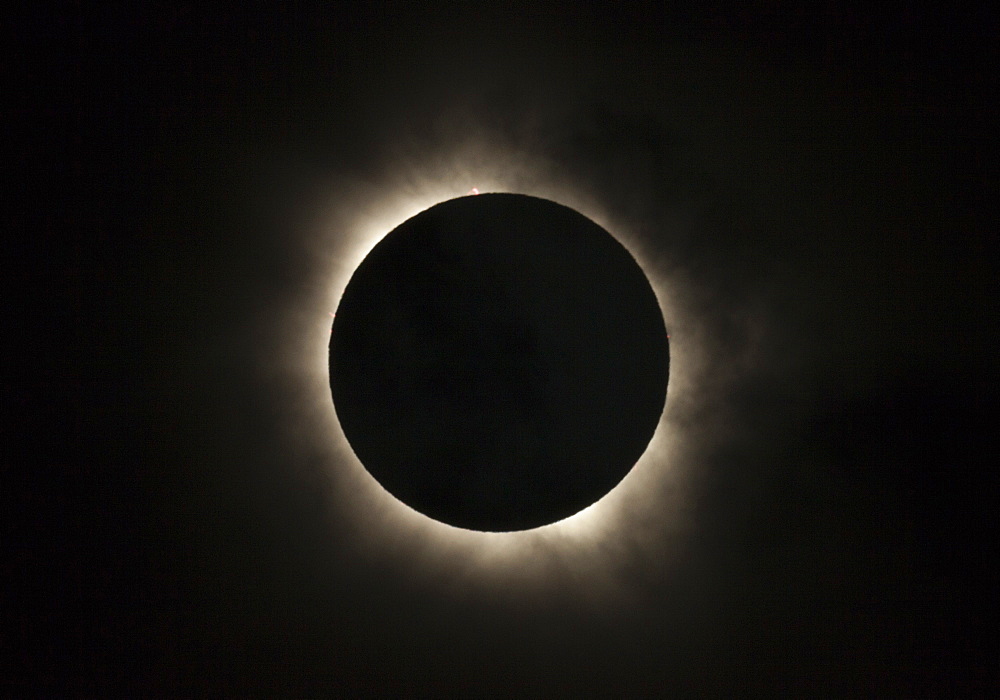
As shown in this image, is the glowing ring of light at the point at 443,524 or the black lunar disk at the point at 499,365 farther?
the glowing ring of light at the point at 443,524

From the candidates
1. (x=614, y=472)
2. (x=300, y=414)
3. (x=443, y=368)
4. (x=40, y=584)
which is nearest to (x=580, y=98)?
(x=443, y=368)

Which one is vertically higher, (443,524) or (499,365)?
(499,365)

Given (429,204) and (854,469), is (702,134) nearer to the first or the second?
(429,204)

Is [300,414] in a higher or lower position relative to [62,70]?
lower

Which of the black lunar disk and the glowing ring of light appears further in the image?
the glowing ring of light

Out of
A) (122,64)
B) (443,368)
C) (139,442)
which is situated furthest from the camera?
(139,442)

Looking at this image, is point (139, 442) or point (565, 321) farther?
point (139, 442)

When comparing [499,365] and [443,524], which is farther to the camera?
[443,524]

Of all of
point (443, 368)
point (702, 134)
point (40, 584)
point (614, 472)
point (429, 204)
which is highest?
point (702, 134)
